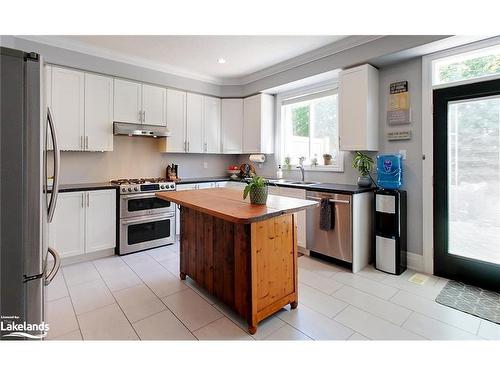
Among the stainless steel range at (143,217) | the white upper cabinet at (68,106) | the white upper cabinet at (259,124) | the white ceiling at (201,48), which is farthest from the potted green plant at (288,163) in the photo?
the white upper cabinet at (68,106)

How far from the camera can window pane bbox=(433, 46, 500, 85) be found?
2561 mm

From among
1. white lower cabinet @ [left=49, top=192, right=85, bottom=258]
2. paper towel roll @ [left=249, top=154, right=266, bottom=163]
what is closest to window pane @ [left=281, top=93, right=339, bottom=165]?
paper towel roll @ [left=249, top=154, right=266, bottom=163]

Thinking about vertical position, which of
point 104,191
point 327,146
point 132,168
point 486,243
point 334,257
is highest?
point 327,146

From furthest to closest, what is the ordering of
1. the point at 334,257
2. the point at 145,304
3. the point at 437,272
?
the point at 334,257 → the point at 437,272 → the point at 145,304

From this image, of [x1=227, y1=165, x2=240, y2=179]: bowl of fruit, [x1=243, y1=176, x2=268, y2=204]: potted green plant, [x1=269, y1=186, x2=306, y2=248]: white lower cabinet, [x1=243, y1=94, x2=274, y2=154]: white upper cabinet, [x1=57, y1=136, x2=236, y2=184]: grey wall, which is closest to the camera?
[x1=243, y1=176, x2=268, y2=204]: potted green plant

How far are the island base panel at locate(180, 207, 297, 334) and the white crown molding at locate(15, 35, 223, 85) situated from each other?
9.10 feet

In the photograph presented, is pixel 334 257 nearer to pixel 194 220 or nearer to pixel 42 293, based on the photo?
pixel 194 220

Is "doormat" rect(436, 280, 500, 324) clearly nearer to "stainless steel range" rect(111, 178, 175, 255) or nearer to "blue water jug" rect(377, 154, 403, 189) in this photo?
"blue water jug" rect(377, 154, 403, 189)

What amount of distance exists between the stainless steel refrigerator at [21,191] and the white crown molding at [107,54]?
2638mm
